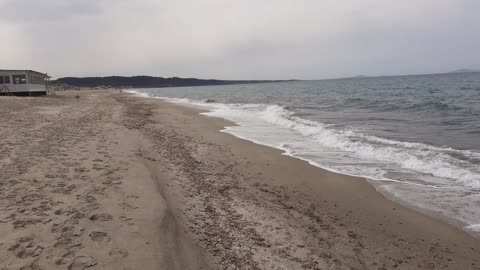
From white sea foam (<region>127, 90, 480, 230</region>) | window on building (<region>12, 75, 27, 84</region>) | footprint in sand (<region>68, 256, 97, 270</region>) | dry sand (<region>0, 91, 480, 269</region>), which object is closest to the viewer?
footprint in sand (<region>68, 256, 97, 270</region>)

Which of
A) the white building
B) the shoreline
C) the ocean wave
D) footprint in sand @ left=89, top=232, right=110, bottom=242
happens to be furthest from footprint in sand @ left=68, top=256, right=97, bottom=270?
the white building

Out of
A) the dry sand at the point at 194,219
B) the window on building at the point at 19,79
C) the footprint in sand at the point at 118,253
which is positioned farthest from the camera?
the window on building at the point at 19,79

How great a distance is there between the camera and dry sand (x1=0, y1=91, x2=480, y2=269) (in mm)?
4379

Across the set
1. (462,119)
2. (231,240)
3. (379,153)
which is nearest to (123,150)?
(231,240)

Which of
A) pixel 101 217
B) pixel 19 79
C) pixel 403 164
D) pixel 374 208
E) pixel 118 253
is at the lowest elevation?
pixel 374 208

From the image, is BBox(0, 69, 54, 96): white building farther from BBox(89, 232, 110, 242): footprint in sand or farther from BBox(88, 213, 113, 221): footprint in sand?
BBox(89, 232, 110, 242): footprint in sand


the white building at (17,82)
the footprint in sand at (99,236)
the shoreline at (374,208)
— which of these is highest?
the white building at (17,82)

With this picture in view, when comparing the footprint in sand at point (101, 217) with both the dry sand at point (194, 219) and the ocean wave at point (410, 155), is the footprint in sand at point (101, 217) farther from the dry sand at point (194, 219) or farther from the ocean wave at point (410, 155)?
the ocean wave at point (410, 155)

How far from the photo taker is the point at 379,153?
11.1 metres

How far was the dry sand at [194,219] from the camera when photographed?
14.4 feet

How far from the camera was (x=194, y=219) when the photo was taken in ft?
18.7

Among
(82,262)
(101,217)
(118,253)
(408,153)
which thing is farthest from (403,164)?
(82,262)

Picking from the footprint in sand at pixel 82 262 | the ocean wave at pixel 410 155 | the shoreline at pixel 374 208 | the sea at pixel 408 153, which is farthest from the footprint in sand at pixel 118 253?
the ocean wave at pixel 410 155

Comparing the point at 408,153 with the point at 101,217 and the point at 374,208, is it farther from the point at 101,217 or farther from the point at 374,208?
the point at 101,217
